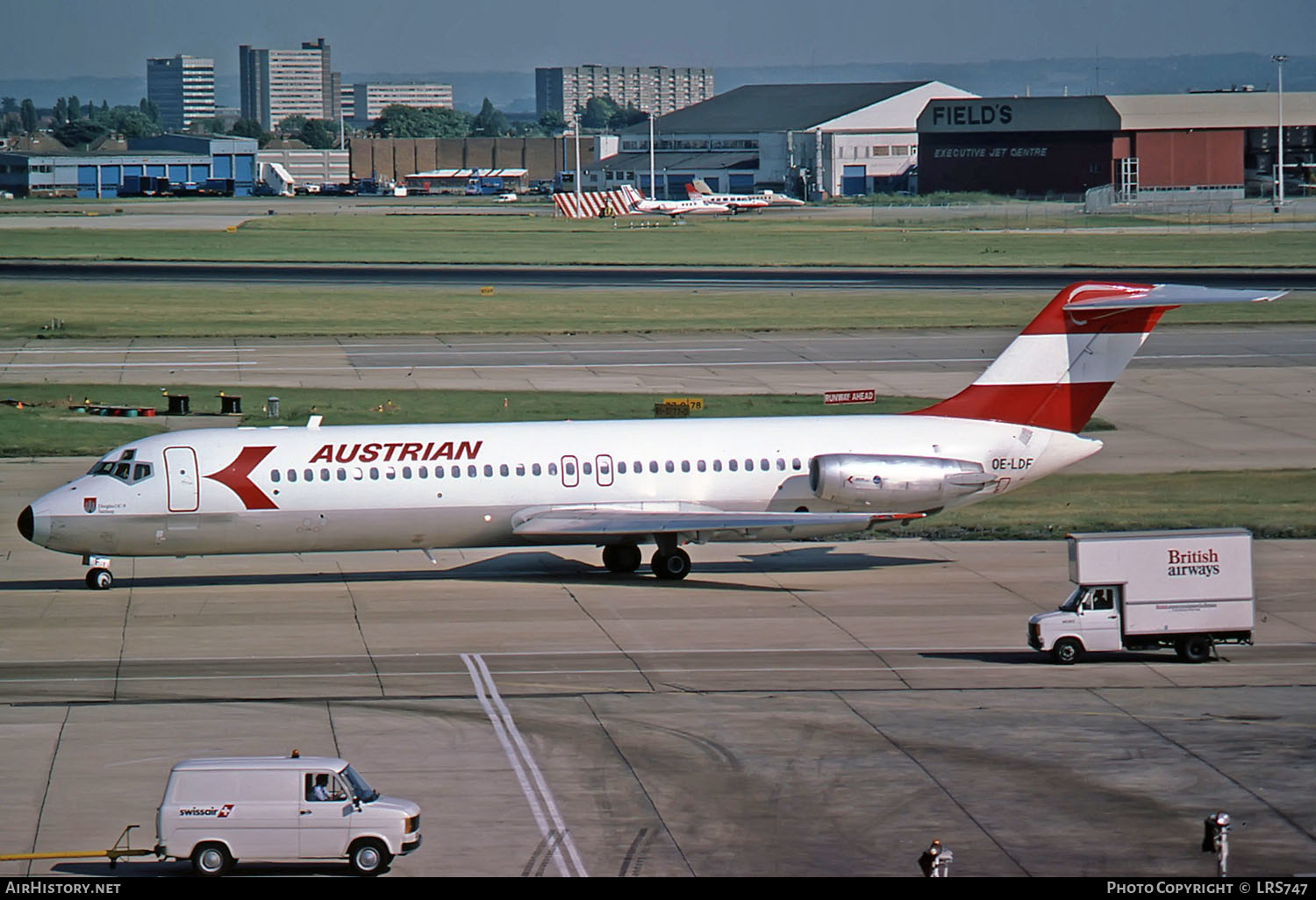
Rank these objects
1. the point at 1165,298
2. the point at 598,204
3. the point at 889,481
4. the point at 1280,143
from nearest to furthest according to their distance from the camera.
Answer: the point at 889,481
the point at 1165,298
the point at 1280,143
the point at 598,204

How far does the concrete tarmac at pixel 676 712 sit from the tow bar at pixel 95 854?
0.54 ft

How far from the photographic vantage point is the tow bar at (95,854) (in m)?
19.7

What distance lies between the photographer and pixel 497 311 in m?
95.5

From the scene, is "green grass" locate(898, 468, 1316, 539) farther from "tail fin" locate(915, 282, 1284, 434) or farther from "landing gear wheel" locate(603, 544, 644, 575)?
"landing gear wheel" locate(603, 544, 644, 575)

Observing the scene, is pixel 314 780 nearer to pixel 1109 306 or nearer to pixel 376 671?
pixel 376 671

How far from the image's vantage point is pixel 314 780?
64.5 feet

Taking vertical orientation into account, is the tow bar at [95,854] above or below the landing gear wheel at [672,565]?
below

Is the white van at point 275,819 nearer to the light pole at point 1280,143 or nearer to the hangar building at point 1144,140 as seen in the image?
the light pole at point 1280,143

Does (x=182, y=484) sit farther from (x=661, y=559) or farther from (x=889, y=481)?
(x=889, y=481)

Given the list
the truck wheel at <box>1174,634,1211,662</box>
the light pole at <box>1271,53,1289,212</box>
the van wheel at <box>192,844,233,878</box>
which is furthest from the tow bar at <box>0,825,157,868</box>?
the light pole at <box>1271,53,1289,212</box>

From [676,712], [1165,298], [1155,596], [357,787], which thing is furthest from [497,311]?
[357,787]

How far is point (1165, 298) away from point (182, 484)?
879 inches

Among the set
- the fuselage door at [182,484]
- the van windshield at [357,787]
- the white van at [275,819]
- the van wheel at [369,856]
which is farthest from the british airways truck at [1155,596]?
Answer: the fuselage door at [182,484]
